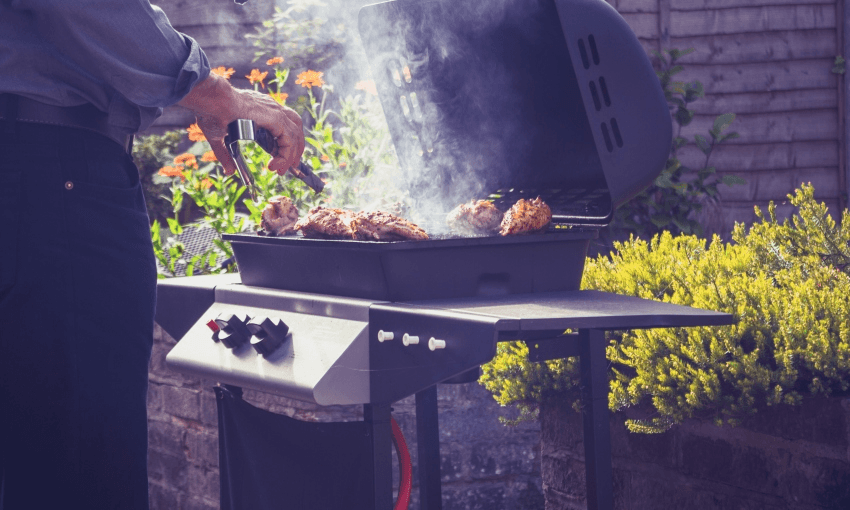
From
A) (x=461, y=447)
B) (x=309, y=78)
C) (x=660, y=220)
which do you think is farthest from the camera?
(x=660, y=220)

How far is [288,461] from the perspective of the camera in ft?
6.72

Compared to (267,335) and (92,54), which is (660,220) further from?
(92,54)

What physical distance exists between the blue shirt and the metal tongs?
17cm

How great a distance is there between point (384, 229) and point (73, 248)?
2.15 ft

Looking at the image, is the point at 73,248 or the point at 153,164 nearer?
the point at 73,248

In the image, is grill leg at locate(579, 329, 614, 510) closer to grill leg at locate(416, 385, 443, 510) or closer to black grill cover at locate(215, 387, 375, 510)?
black grill cover at locate(215, 387, 375, 510)

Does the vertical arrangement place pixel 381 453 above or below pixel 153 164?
below

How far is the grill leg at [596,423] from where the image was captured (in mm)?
1638

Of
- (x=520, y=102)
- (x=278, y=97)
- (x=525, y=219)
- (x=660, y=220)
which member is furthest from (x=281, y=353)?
(x=660, y=220)

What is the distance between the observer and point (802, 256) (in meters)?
2.23

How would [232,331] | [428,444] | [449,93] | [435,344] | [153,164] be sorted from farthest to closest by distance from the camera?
[153,164] → [449,93] → [428,444] → [232,331] → [435,344]

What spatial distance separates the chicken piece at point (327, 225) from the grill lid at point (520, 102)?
55 cm

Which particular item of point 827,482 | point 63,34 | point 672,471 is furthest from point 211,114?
point 827,482

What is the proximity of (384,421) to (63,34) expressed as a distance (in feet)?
3.36
